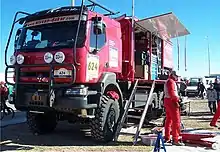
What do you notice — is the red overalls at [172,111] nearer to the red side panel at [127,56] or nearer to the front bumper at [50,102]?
the front bumper at [50,102]

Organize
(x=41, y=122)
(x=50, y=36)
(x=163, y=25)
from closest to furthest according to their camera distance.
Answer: (x=50, y=36) < (x=41, y=122) < (x=163, y=25)

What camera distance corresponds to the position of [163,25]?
1025cm

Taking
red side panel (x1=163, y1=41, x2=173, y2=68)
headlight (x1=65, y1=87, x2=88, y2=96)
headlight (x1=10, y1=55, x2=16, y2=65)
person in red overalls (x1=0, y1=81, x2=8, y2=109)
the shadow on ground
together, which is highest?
red side panel (x1=163, y1=41, x2=173, y2=68)

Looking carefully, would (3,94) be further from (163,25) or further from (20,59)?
(163,25)

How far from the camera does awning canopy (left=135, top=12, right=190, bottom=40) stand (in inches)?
369

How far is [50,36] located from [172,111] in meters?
3.41

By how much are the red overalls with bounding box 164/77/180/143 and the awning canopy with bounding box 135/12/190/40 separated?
2217 mm

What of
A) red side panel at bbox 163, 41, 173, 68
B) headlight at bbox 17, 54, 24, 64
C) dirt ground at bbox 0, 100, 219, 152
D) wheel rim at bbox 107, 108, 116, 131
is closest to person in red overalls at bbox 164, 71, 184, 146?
dirt ground at bbox 0, 100, 219, 152

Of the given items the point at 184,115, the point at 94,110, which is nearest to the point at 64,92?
the point at 94,110

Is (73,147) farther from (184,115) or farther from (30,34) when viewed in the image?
(184,115)

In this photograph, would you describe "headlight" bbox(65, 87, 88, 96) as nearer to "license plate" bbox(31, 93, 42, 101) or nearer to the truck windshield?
"license plate" bbox(31, 93, 42, 101)

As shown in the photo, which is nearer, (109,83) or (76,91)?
(76,91)

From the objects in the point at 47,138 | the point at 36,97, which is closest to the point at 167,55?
the point at 47,138

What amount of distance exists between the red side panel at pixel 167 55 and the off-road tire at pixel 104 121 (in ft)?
18.4
